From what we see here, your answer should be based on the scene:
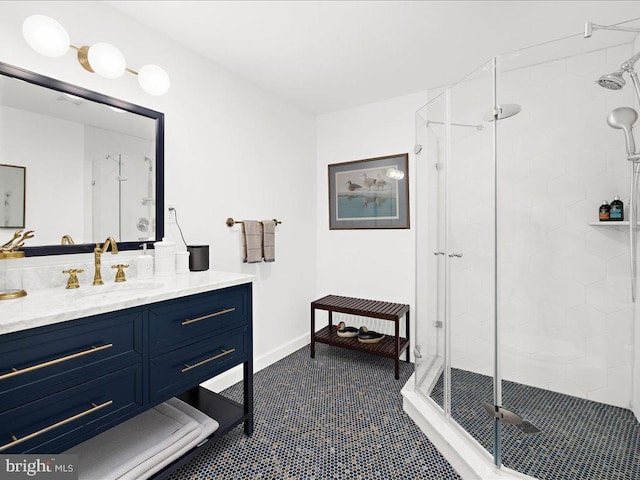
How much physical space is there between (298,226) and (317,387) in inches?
57.5

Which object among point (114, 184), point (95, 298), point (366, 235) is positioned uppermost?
point (114, 184)

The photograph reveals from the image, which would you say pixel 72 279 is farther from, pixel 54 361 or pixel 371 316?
pixel 371 316

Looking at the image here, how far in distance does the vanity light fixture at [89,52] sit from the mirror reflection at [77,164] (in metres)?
0.19

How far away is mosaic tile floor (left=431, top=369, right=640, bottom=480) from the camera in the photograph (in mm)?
1430

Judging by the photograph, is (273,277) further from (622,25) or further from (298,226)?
(622,25)

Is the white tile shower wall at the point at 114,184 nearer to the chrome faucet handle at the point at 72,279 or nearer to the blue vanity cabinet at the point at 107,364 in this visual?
the chrome faucet handle at the point at 72,279

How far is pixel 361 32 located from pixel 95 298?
78.7 inches

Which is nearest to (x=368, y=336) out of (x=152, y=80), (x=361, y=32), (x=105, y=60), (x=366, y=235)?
(x=366, y=235)

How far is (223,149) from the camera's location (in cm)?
237

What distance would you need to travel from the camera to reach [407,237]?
9.57ft

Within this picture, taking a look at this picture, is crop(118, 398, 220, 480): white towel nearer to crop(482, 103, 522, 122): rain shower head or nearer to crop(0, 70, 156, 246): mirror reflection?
crop(0, 70, 156, 246): mirror reflection

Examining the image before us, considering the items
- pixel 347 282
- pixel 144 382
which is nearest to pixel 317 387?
pixel 347 282

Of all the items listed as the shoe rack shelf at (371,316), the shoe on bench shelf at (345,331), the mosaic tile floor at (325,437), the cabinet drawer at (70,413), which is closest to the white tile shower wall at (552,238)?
the mosaic tile floor at (325,437)

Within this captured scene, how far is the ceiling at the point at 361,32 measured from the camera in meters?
1.73
